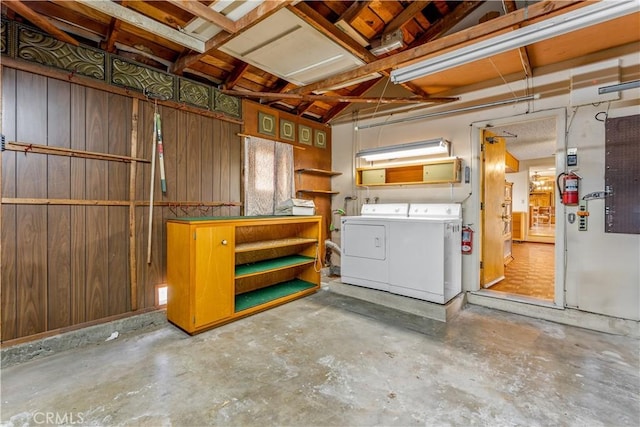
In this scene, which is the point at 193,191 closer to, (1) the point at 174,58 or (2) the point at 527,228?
(1) the point at 174,58

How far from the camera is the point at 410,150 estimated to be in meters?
→ 3.91

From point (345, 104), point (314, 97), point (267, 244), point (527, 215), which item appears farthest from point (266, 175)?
point (527, 215)

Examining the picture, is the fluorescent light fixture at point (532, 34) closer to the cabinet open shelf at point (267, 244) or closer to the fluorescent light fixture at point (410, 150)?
the fluorescent light fixture at point (410, 150)

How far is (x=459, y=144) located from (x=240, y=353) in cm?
374

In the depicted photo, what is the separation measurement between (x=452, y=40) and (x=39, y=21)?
3.37m

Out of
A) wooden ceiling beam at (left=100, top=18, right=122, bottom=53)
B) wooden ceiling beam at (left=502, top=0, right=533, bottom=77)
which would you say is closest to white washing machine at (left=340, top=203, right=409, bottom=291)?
wooden ceiling beam at (left=502, top=0, right=533, bottom=77)

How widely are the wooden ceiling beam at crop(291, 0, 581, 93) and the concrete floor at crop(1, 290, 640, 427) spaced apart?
106 inches

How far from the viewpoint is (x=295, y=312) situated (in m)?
3.38

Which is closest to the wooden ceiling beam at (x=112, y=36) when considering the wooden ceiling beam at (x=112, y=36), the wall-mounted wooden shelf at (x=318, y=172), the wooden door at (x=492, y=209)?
the wooden ceiling beam at (x=112, y=36)

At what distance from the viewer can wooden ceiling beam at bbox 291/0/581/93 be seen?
2043 mm

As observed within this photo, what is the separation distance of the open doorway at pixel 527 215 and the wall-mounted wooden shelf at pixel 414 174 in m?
0.64

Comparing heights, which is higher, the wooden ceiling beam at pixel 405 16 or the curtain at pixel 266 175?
the wooden ceiling beam at pixel 405 16

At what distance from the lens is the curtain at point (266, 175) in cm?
399

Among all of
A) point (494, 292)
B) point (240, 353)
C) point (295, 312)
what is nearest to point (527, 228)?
point (494, 292)
